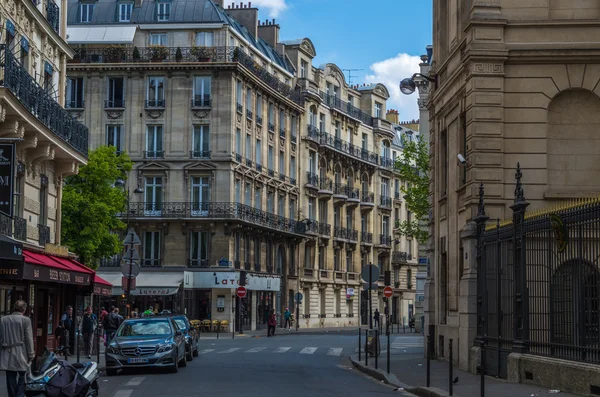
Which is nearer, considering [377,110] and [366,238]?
[366,238]

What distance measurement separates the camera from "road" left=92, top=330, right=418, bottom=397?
20000 mm

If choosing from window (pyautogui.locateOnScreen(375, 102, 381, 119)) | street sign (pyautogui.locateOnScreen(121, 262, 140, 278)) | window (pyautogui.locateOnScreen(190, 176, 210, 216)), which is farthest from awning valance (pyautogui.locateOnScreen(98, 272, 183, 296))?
window (pyautogui.locateOnScreen(375, 102, 381, 119))

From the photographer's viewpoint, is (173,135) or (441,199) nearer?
(441,199)

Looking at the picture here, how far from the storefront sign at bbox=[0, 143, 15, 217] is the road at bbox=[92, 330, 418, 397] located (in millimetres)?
4160

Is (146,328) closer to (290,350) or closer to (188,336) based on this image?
(188,336)

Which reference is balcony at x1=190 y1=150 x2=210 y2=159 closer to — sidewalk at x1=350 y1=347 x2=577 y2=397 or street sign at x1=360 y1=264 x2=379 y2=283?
sidewalk at x1=350 y1=347 x2=577 y2=397

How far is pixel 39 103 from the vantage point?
1115 inches

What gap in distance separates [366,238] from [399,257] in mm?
8271

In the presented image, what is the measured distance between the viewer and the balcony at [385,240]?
93963mm

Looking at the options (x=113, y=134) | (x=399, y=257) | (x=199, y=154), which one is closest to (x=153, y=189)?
(x=199, y=154)

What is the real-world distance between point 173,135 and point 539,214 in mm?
45580

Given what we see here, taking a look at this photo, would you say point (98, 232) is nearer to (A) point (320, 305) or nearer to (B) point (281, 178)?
(B) point (281, 178)

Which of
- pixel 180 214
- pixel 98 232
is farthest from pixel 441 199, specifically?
pixel 180 214

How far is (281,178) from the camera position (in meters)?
74.0
